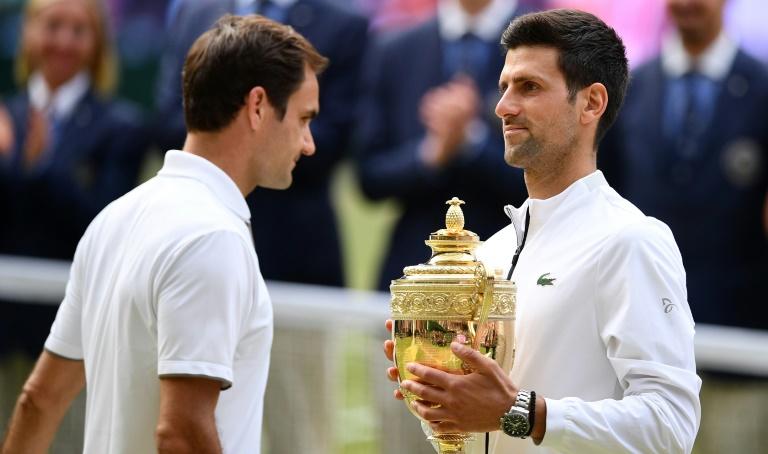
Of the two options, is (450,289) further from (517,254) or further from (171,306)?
(171,306)

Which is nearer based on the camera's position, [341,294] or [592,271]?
[592,271]

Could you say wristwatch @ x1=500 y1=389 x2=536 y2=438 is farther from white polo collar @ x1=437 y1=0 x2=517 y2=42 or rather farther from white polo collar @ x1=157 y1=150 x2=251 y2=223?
white polo collar @ x1=437 y1=0 x2=517 y2=42

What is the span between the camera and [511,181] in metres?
7.17

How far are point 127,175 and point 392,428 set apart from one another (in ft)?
8.61

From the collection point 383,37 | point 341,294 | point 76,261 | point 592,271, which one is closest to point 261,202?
point 341,294

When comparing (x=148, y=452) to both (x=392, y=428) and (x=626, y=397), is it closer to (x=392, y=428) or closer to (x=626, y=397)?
(x=626, y=397)

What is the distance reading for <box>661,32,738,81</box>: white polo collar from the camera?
683 centimetres

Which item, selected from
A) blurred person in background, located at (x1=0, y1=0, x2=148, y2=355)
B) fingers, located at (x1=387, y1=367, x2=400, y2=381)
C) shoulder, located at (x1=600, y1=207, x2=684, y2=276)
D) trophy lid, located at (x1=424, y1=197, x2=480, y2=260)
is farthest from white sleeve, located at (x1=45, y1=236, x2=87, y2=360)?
blurred person in background, located at (x1=0, y1=0, x2=148, y2=355)

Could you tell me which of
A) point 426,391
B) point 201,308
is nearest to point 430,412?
point 426,391

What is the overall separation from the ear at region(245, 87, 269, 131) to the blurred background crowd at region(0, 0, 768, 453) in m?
3.81

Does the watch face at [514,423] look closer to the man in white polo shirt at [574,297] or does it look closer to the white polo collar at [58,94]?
the man in white polo shirt at [574,297]

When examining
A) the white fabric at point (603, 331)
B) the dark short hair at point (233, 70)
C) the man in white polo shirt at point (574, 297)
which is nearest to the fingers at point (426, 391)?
the man in white polo shirt at point (574, 297)

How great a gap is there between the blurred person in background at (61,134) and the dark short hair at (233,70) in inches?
209

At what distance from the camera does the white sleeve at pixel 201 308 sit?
9.39ft
